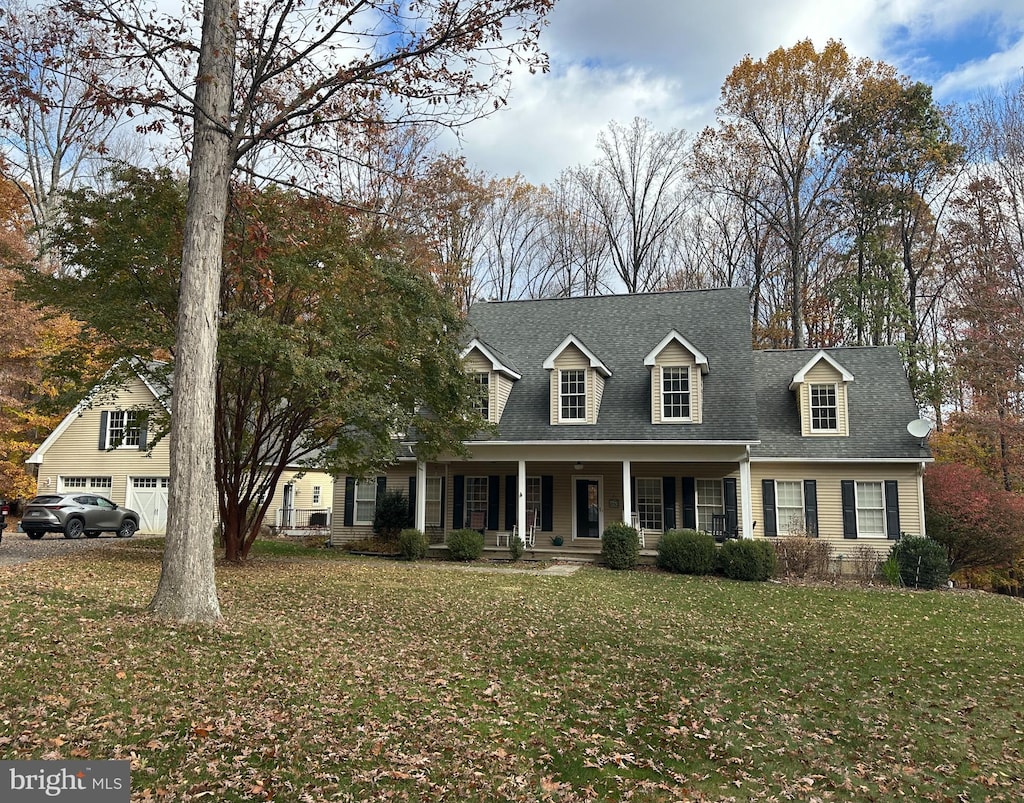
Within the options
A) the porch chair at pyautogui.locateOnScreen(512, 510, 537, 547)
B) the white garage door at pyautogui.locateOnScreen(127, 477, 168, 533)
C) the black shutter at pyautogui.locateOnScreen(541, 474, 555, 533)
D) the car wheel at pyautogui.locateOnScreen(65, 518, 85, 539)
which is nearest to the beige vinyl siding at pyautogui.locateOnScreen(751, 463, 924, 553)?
the black shutter at pyautogui.locateOnScreen(541, 474, 555, 533)

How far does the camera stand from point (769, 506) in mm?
20812

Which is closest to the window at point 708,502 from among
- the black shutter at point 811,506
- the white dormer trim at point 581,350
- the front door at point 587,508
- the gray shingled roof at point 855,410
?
the gray shingled roof at point 855,410

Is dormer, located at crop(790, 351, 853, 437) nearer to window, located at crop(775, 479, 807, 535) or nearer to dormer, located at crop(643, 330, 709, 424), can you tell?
window, located at crop(775, 479, 807, 535)

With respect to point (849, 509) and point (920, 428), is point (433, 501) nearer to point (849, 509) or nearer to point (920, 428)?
point (849, 509)

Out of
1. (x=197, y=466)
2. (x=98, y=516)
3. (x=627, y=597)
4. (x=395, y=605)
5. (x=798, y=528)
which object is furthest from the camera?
(x=98, y=516)

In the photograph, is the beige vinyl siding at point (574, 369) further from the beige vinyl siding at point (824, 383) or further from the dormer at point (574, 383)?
the beige vinyl siding at point (824, 383)

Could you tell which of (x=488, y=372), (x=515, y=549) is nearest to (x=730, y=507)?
(x=515, y=549)

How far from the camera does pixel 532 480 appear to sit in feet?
71.9

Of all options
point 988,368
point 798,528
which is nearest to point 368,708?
point 798,528

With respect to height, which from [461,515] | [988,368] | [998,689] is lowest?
[998,689]

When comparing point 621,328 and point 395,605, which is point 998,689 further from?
point 621,328

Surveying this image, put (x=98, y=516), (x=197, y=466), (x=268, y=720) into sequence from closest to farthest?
(x=268, y=720)
(x=197, y=466)
(x=98, y=516)

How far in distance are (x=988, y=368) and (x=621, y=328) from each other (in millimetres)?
11535

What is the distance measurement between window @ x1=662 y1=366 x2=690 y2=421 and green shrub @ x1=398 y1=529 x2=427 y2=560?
24.8ft
